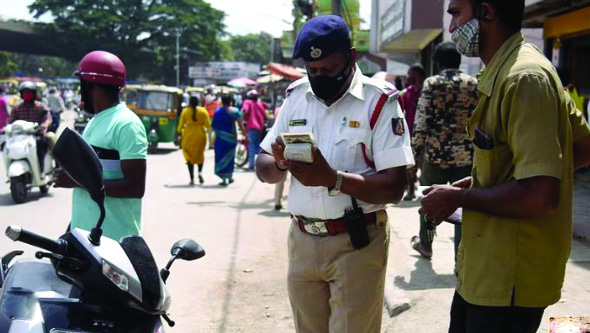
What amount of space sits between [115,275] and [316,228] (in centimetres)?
91

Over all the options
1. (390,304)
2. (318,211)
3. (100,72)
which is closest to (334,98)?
(318,211)

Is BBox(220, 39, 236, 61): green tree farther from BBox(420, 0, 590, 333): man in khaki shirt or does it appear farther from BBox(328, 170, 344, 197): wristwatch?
BBox(420, 0, 590, 333): man in khaki shirt

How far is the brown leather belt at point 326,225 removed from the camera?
8.38 feet

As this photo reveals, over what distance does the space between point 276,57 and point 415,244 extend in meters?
48.3

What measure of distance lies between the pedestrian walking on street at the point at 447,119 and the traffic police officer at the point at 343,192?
8.32 ft

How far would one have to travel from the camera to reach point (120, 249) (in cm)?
210

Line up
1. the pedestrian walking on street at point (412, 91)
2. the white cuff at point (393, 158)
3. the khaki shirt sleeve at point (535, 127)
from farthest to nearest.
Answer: the pedestrian walking on street at point (412, 91) < the white cuff at point (393, 158) < the khaki shirt sleeve at point (535, 127)

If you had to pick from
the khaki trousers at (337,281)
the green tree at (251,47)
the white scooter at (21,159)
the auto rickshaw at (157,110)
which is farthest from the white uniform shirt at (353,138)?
the green tree at (251,47)

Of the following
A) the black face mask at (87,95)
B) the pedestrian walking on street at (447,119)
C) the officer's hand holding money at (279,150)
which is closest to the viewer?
the officer's hand holding money at (279,150)

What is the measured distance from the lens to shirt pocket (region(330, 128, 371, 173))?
2.51m

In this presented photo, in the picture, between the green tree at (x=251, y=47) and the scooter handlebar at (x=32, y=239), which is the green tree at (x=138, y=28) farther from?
the scooter handlebar at (x=32, y=239)

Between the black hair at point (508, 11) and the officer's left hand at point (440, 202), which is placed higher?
the black hair at point (508, 11)

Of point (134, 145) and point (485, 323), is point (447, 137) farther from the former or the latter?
point (485, 323)

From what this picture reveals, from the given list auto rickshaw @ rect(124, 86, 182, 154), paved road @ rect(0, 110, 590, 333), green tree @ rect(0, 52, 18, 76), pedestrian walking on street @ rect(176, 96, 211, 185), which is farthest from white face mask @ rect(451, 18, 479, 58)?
green tree @ rect(0, 52, 18, 76)
